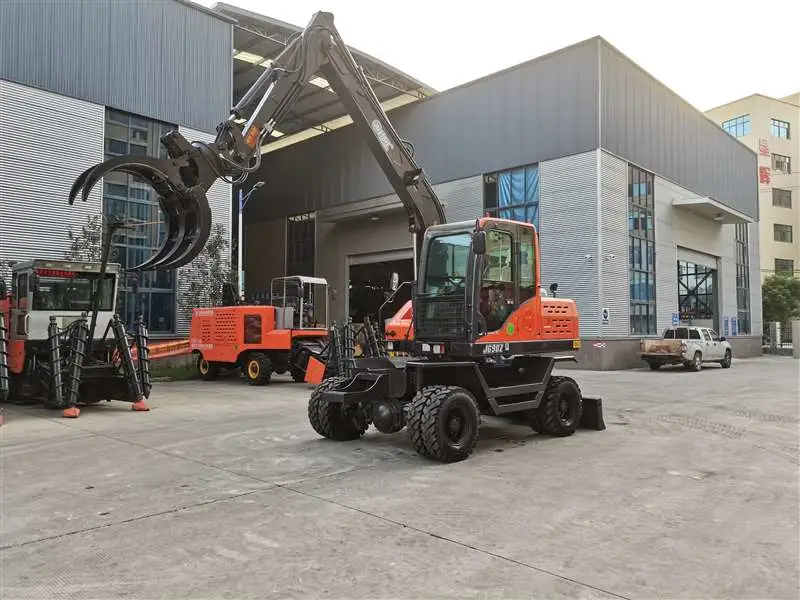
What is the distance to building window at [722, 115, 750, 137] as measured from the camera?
58719 mm

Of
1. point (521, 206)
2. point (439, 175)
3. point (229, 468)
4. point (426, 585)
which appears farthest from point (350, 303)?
point (426, 585)

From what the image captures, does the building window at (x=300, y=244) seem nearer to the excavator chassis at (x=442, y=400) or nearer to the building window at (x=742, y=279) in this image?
the building window at (x=742, y=279)

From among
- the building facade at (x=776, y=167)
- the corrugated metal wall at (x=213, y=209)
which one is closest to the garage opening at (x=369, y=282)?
the corrugated metal wall at (x=213, y=209)

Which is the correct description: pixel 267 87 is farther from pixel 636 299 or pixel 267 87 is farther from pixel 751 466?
pixel 636 299

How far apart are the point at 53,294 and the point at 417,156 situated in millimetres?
20864

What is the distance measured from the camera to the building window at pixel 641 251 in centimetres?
2627

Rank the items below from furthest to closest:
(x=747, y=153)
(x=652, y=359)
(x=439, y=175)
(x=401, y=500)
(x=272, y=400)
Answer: (x=747, y=153)
(x=439, y=175)
(x=652, y=359)
(x=272, y=400)
(x=401, y=500)

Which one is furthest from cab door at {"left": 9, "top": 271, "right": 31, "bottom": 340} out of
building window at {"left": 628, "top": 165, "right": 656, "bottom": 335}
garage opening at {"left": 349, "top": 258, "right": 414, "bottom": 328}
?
garage opening at {"left": 349, "top": 258, "right": 414, "bottom": 328}

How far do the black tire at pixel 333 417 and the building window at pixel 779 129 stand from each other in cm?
6376

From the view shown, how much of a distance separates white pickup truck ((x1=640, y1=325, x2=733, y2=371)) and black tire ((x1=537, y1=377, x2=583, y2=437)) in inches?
618

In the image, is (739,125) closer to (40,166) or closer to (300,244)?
(300,244)

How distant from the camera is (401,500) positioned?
215 inches

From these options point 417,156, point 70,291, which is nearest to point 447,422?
point 70,291

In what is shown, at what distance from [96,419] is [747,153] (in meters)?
41.1
